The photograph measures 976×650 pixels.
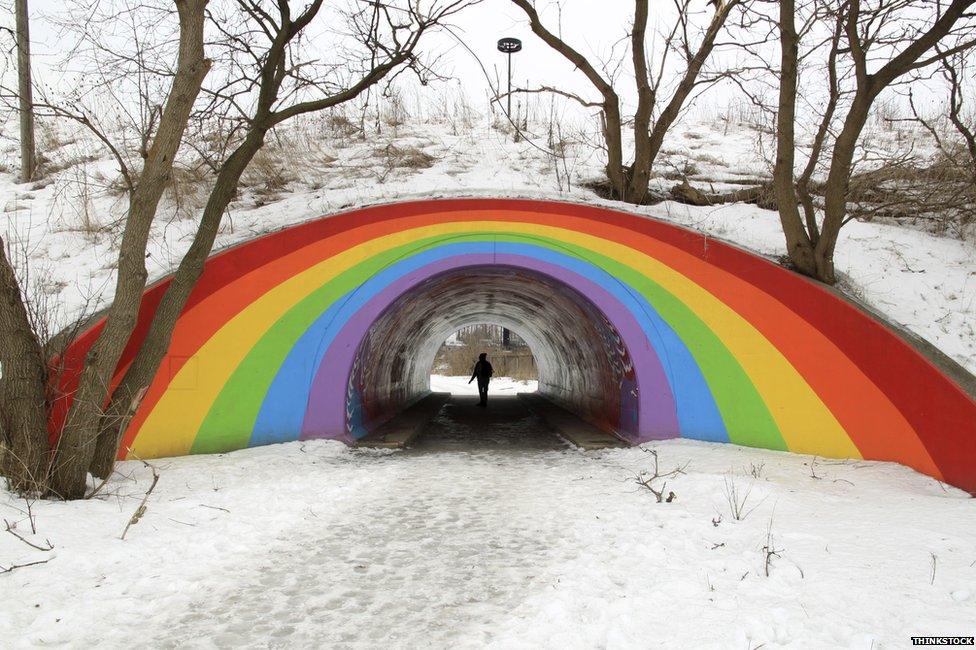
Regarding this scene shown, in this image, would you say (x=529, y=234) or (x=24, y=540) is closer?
(x=24, y=540)

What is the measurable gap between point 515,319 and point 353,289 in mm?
11500

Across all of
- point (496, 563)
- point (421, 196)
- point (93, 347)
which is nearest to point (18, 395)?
point (93, 347)

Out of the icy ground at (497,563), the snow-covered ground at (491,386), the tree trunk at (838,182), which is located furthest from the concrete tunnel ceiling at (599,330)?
the snow-covered ground at (491,386)

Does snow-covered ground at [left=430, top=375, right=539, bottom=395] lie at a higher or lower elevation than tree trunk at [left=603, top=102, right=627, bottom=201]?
lower

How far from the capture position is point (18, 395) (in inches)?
210

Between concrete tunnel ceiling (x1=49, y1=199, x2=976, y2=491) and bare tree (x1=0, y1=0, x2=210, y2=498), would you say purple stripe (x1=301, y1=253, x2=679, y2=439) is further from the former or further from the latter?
bare tree (x1=0, y1=0, x2=210, y2=498)

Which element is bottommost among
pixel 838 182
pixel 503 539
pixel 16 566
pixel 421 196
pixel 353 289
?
pixel 503 539

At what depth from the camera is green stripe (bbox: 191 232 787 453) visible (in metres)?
8.27

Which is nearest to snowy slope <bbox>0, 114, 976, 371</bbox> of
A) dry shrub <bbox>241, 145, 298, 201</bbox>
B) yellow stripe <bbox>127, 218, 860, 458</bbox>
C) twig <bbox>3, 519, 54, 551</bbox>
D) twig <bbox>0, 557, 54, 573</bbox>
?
dry shrub <bbox>241, 145, 298, 201</bbox>

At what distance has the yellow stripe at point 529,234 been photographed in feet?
25.4

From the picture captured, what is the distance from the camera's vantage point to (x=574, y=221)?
9.66 m

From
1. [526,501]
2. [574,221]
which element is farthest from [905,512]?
[574,221]

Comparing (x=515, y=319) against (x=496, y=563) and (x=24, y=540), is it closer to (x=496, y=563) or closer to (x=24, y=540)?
(x=496, y=563)

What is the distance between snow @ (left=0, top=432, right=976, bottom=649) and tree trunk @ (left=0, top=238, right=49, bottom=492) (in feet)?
1.64
